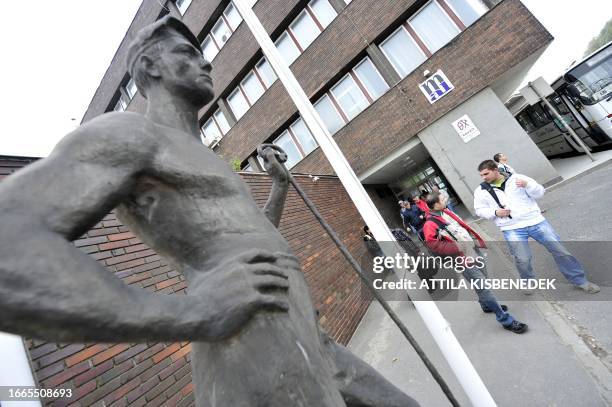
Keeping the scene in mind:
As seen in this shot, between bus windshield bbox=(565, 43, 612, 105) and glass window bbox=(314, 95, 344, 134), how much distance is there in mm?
6900

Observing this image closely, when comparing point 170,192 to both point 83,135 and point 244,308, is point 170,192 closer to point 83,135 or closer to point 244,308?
point 83,135

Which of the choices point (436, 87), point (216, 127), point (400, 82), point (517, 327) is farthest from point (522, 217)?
point (216, 127)

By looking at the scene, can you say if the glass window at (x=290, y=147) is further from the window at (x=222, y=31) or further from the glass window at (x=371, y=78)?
→ the window at (x=222, y=31)

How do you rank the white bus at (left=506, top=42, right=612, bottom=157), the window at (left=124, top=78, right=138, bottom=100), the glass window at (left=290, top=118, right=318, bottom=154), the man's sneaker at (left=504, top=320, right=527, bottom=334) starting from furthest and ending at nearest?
the window at (left=124, top=78, right=138, bottom=100)
the glass window at (left=290, top=118, right=318, bottom=154)
the white bus at (left=506, top=42, right=612, bottom=157)
the man's sneaker at (left=504, top=320, right=527, bottom=334)

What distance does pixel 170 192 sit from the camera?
0.95 meters

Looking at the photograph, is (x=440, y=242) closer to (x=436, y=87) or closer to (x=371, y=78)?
(x=436, y=87)

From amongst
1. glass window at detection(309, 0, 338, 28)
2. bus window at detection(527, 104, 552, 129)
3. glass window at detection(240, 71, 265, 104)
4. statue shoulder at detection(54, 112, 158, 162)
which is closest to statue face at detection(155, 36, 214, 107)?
statue shoulder at detection(54, 112, 158, 162)

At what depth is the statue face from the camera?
1231 mm

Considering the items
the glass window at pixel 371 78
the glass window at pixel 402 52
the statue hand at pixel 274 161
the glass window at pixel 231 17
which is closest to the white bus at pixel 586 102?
the glass window at pixel 402 52

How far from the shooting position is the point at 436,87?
360 inches

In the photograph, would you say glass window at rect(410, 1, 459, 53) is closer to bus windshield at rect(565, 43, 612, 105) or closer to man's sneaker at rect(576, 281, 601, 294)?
bus windshield at rect(565, 43, 612, 105)

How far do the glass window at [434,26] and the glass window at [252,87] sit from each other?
239 inches

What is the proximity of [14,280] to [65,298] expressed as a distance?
9 cm

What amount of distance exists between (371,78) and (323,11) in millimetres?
3054
